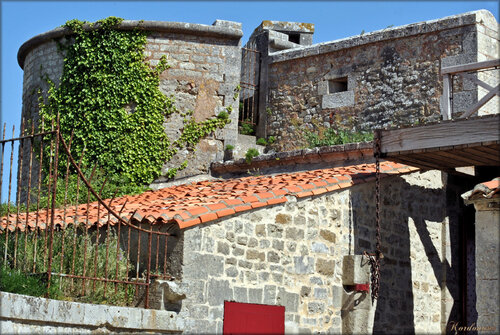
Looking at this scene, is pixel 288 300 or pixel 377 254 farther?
pixel 377 254

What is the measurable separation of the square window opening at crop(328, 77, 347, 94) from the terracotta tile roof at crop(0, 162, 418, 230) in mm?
3662

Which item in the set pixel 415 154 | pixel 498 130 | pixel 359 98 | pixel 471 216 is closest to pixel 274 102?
pixel 359 98

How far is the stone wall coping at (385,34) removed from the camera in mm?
13094

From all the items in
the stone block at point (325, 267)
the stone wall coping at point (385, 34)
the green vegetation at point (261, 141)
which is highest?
the stone wall coping at point (385, 34)

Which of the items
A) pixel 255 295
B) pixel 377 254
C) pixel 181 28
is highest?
pixel 181 28

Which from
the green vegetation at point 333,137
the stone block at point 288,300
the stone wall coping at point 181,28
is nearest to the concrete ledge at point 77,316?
the stone block at point 288,300

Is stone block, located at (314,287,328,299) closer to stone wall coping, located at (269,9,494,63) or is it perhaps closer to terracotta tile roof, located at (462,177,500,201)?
terracotta tile roof, located at (462,177,500,201)

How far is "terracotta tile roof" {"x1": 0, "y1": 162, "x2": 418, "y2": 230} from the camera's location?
8.66 metres

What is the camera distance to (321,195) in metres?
9.84

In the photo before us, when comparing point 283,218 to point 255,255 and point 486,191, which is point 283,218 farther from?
point 486,191

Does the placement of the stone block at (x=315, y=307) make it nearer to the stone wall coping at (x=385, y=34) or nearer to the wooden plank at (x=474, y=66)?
the wooden plank at (x=474, y=66)

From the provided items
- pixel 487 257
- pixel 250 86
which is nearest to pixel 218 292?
pixel 487 257

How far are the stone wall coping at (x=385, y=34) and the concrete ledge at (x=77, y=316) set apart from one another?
7.65 meters

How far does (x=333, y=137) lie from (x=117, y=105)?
3.92m
